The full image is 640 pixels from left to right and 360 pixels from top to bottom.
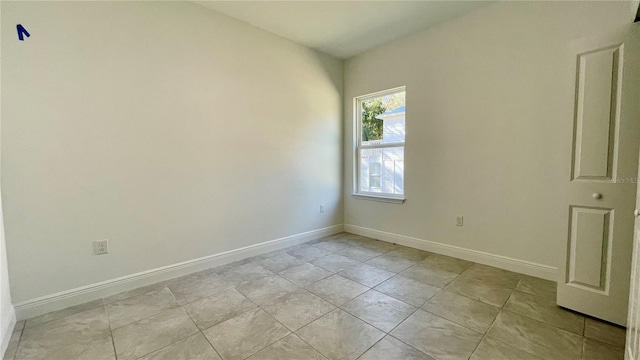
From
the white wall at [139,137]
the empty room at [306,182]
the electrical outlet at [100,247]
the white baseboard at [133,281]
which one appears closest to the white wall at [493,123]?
the empty room at [306,182]

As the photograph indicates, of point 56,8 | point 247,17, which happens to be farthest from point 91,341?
point 247,17

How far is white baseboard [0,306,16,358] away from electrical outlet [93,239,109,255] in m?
0.54

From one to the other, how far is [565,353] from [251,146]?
3.01 metres

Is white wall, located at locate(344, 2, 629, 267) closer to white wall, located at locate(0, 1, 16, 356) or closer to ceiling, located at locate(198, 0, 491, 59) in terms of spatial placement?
ceiling, located at locate(198, 0, 491, 59)

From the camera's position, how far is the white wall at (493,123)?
2.25 metres

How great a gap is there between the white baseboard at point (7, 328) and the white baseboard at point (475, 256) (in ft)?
11.3

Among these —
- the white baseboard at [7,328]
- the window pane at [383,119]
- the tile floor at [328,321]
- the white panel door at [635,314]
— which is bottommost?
the tile floor at [328,321]

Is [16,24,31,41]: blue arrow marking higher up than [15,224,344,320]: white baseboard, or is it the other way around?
[16,24,31,41]: blue arrow marking

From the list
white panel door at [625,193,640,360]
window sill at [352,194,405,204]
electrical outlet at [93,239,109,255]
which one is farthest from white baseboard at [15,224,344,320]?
white panel door at [625,193,640,360]

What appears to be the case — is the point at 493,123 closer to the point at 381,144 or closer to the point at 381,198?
the point at 381,144

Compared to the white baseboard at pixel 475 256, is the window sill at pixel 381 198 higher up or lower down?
higher up

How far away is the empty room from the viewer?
167 centimetres

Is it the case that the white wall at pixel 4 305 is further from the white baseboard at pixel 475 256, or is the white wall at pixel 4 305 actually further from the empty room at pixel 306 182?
the white baseboard at pixel 475 256

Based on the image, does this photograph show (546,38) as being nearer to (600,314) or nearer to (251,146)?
(600,314)
